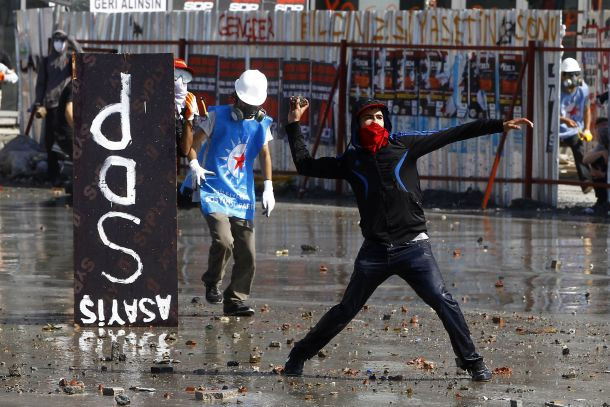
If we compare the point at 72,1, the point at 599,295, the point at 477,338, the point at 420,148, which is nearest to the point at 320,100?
the point at 72,1

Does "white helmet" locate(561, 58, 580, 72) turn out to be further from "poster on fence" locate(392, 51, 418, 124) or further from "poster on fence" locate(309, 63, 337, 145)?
"poster on fence" locate(309, 63, 337, 145)

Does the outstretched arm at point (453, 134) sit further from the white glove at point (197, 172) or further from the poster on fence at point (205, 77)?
the poster on fence at point (205, 77)

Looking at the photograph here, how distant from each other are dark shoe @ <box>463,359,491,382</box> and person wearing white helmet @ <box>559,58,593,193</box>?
10.7 meters

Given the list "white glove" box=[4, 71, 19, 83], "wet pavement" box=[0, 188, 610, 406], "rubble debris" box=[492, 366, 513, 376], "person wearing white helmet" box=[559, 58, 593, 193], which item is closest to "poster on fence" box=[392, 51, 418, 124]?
"person wearing white helmet" box=[559, 58, 593, 193]

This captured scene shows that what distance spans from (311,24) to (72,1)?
163 inches

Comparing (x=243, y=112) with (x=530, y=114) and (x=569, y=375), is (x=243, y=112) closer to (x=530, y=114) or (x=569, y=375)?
(x=569, y=375)

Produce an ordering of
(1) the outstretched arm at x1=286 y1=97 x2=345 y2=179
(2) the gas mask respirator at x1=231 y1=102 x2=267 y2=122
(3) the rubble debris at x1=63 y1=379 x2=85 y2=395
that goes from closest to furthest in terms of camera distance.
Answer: (3) the rubble debris at x1=63 y1=379 x2=85 y2=395
(1) the outstretched arm at x1=286 y1=97 x2=345 y2=179
(2) the gas mask respirator at x1=231 y1=102 x2=267 y2=122

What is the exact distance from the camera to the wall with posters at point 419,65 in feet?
57.2

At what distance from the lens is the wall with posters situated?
17.4 meters

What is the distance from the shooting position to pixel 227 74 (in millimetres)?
19203

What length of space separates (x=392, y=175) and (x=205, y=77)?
11565 millimetres

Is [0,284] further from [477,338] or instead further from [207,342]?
[477,338]

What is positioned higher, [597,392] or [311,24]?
[311,24]

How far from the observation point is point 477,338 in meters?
9.47
